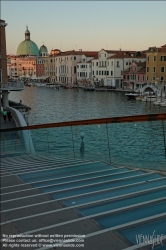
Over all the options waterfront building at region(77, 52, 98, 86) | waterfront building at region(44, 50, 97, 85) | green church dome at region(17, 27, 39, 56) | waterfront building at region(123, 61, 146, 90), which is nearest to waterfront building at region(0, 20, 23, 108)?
waterfront building at region(123, 61, 146, 90)

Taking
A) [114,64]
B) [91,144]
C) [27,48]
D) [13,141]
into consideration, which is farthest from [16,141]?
[27,48]

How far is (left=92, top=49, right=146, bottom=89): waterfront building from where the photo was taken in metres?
40.7

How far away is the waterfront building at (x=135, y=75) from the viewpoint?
35844 millimetres

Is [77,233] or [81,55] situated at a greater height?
[81,55]

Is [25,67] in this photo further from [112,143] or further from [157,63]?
[112,143]

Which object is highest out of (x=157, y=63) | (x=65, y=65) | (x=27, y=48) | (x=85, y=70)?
(x=27, y=48)

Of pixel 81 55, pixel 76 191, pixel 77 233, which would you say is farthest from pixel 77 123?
pixel 81 55

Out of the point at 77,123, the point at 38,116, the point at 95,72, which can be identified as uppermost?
the point at 95,72

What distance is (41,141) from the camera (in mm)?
4582

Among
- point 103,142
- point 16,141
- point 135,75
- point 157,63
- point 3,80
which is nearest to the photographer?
point 16,141

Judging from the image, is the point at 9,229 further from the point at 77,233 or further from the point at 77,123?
the point at 77,123

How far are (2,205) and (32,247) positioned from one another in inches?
18.6

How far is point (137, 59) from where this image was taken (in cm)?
4025

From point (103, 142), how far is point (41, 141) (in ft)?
3.63
